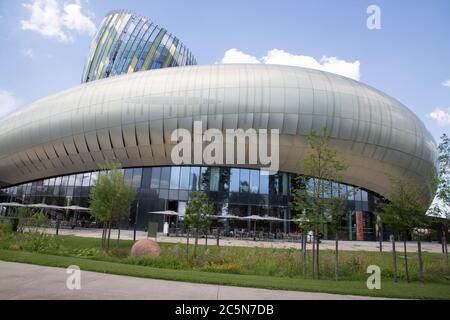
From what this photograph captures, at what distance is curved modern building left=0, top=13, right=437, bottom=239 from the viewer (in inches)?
1217

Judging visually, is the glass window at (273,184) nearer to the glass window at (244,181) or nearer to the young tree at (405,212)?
the glass window at (244,181)

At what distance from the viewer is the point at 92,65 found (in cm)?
7619

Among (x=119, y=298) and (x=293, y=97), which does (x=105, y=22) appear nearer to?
(x=293, y=97)

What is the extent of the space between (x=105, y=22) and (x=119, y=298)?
85.5 metres

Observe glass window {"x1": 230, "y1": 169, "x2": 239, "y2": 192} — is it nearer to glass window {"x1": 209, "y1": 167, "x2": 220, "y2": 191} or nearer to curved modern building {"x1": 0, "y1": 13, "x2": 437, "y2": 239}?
curved modern building {"x1": 0, "y1": 13, "x2": 437, "y2": 239}

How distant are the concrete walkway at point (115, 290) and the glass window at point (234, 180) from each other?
27004 millimetres

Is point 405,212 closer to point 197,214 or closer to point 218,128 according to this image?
point 197,214

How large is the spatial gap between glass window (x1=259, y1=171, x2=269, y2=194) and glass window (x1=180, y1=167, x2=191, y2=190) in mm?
7870

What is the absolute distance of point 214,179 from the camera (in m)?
36.1

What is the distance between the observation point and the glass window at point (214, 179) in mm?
35969

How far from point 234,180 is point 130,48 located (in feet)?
153

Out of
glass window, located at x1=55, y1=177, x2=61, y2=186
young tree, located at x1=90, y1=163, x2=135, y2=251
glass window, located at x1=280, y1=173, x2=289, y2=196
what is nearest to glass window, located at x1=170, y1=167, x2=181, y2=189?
glass window, located at x1=280, y1=173, x2=289, y2=196

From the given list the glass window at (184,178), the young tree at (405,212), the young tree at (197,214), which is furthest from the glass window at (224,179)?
the young tree at (405,212)

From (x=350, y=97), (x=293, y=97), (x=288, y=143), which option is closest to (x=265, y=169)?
(x=288, y=143)
